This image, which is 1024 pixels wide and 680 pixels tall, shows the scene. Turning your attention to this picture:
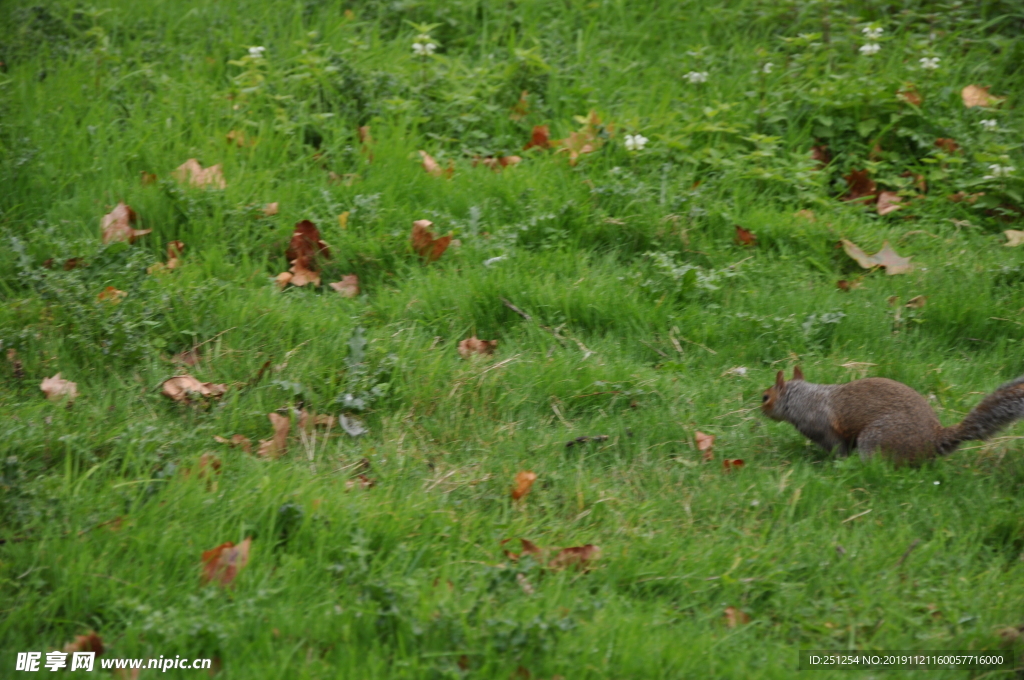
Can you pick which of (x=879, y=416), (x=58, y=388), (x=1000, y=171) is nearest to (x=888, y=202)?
(x=1000, y=171)

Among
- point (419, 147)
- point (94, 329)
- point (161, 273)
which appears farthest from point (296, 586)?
point (419, 147)

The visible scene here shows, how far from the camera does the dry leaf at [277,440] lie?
145 inches

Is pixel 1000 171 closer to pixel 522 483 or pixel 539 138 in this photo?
pixel 539 138

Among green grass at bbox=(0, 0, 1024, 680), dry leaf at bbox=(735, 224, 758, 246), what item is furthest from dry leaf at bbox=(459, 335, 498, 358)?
dry leaf at bbox=(735, 224, 758, 246)

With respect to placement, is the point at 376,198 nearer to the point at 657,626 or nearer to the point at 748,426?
the point at 748,426

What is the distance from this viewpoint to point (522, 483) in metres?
3.55

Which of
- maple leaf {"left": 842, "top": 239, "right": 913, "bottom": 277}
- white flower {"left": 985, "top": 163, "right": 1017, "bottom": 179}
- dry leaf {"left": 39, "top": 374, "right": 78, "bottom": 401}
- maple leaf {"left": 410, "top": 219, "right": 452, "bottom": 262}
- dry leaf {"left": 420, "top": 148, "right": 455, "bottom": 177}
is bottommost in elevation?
dry leaf {"left": 39, "top": 374, "right": 78, "bottom": 401}

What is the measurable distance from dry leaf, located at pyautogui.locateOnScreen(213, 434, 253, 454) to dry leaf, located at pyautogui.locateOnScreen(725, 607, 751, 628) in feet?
6.38

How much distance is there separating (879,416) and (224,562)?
2.51 meters

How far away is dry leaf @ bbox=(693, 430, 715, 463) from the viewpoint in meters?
3.81

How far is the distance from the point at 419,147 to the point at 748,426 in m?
2.93

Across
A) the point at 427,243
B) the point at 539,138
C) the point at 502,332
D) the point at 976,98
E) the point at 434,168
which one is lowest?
the point at 502,332

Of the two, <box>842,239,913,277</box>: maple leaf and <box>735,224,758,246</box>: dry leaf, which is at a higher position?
<box>842,239,913,277</box>: maple leaf

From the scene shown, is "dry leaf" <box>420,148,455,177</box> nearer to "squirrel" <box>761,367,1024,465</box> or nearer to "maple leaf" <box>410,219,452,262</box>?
"maple leaf" <box>410,219,452,262</box>
